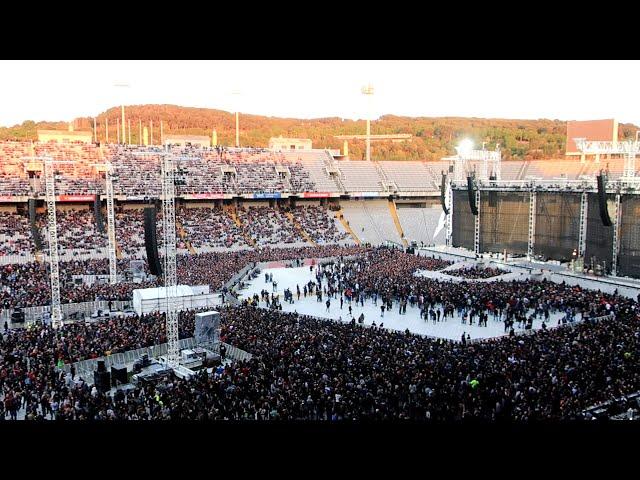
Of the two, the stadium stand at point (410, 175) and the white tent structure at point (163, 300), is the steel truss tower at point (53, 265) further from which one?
the stadium stand at point (410, 175)

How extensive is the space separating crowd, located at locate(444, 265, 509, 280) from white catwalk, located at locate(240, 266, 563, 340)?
4.92 m

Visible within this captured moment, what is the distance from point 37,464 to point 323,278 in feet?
90.7

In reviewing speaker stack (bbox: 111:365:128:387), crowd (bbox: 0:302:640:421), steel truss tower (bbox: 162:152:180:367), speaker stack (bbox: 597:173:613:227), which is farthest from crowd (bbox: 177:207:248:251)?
speaker stack (bbox: 111:365:128:387)

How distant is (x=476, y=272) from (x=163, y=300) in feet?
49.5

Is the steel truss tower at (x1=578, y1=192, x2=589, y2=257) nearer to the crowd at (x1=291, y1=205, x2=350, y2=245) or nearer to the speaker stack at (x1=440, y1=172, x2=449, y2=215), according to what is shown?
the speaker stack at (x1=440, y1=172, x2=449, y2=215)

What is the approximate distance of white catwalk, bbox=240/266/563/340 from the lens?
64.3 ft

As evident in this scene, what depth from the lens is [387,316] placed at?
73.0 ft

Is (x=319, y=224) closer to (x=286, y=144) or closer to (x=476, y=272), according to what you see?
(x=476, y=272)

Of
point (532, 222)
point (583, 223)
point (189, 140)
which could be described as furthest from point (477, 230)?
point (189, 140)

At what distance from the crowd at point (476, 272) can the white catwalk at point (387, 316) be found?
194 inches

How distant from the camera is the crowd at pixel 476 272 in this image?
27266 millimetres

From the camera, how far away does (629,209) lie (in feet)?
84.2

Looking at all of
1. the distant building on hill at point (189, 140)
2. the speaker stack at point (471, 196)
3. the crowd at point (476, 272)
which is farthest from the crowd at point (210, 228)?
the distant building on hill at point (189, 140)
